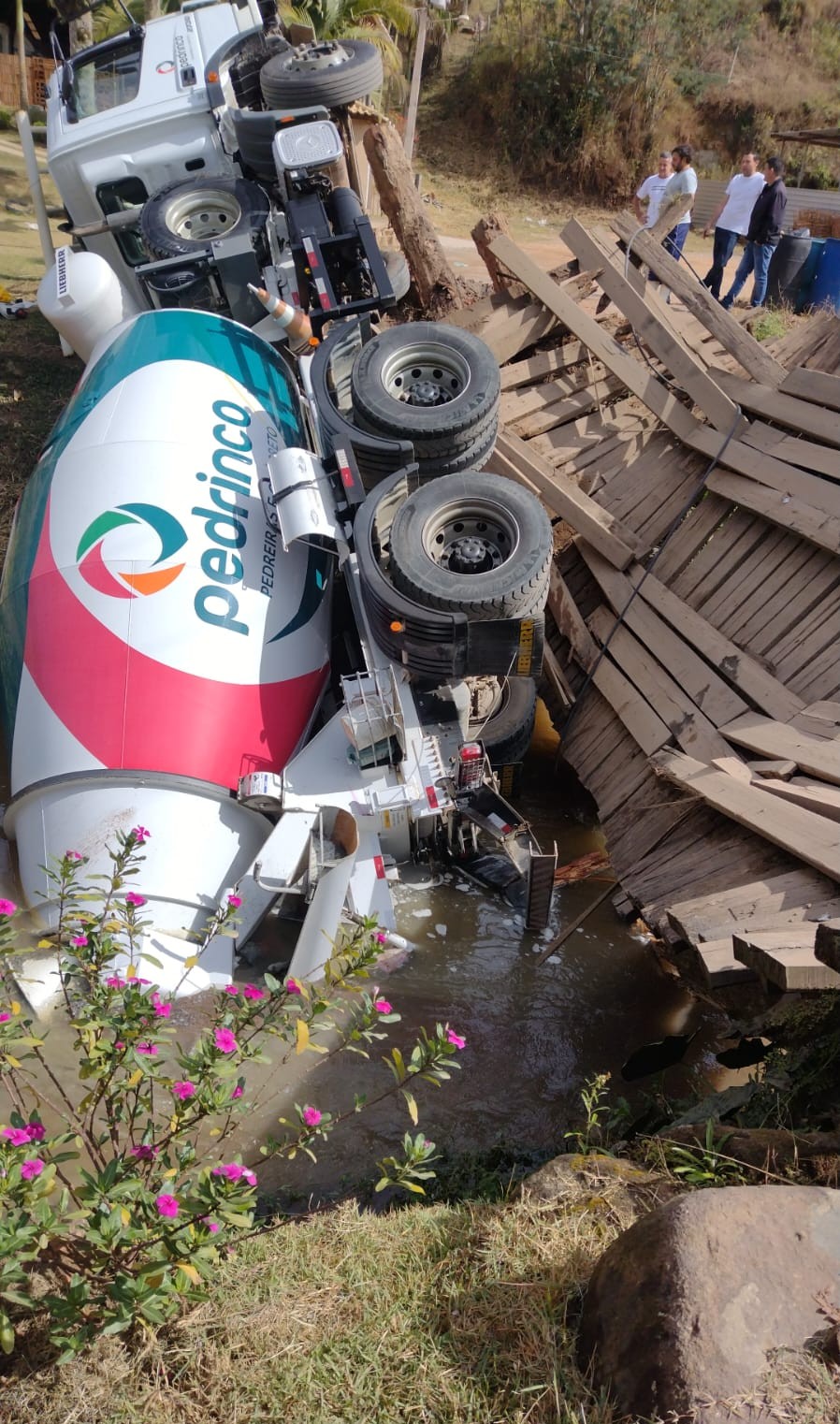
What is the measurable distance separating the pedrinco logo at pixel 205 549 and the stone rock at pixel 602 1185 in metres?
3.58

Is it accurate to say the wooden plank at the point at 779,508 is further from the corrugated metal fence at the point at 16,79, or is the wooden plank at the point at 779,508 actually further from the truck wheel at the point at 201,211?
the corrugated metal fence at the point at 16,79

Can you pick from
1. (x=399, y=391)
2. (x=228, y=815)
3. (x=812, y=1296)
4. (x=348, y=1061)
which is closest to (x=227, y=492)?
(x=399, y=391)

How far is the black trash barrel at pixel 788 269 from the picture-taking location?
40.3 ft

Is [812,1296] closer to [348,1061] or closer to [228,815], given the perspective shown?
[348,1061]

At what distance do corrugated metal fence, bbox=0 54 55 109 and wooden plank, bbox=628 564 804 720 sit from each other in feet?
77.5

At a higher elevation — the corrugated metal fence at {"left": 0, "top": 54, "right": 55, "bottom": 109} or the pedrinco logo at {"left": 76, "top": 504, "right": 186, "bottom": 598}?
the corrugated metal fence at {"left": 0, "top": 54, "right": 55, "bottom": 109}

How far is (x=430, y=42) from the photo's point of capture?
26.8m

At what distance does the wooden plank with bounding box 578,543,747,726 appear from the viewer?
6.35 metres

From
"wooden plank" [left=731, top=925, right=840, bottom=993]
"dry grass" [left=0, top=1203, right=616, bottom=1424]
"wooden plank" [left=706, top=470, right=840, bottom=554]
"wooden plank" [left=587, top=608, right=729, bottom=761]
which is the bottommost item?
"wooden plank" [left=587, top=608, right=729, bottom=761]

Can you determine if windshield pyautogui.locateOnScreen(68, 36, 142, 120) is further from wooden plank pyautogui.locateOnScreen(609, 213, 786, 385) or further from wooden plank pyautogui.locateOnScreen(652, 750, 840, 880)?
wooden plank pyautogui.locateOnScreen(652, 750, 840, 880)

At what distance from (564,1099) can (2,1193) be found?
136 inches

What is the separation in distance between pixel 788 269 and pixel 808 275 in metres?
0.31

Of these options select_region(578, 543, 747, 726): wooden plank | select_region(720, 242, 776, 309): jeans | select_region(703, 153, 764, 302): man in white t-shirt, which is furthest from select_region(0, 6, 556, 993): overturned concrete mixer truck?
select_region(703, 153, 764, 302): man in white t-shirt

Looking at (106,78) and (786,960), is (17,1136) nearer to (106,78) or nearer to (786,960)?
(786,960)
